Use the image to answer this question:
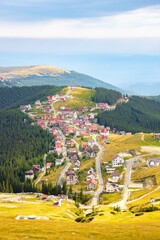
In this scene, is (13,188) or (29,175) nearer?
(13,188)

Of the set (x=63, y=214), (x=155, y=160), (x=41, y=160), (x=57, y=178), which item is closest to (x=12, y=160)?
(x=41, y=160)

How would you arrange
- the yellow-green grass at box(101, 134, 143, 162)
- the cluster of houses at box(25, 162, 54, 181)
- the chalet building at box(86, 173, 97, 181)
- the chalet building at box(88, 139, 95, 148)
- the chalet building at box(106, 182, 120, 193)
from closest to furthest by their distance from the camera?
1. the chalet building at box(106, 182, 120, 193)
2. the chalet building at box(86, 173, 97, 181)
3. the cluster of houses at box(25, 162, 54, 181)
4. the yellow-green grass at box(101, 134, 143, 162)
5. the chalet building at box(88, 139, 95, 148)

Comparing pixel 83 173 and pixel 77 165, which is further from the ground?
pixel 77 165

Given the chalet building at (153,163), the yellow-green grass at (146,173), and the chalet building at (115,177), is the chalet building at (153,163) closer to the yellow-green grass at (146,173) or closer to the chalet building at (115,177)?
the yellow-green grass at (146,173)

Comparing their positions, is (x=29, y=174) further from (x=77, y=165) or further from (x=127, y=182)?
(x=127, y=182)

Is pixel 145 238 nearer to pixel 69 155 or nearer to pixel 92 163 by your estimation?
pixel 92 163

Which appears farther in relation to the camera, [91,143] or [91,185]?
[91,143]

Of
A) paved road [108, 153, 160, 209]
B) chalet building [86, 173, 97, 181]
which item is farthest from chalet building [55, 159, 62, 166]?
paved road [108, 153, 160, 209]

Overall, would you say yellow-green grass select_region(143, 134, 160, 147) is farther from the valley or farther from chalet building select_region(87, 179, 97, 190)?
chalet building select_region(87, 179, 97, 190)

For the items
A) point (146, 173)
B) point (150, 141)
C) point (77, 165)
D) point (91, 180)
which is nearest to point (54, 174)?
point (77, 165)

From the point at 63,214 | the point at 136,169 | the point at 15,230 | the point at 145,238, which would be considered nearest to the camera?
the point at 145,238

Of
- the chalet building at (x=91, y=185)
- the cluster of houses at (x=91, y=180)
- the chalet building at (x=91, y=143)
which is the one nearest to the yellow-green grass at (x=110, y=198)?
the chalet building at (x=91, y=185)
